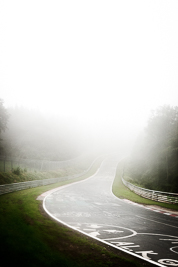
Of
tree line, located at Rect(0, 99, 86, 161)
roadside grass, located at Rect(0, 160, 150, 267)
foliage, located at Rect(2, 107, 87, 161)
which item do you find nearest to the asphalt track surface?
roadside grass, located at Rect(0, 160, 150, 267)

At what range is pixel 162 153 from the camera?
34281mm

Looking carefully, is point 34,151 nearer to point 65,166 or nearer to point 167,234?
point 65,166

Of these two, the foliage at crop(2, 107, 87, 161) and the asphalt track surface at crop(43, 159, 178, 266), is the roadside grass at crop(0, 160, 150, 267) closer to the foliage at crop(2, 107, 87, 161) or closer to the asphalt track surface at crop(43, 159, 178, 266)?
the asphalt track surface at crop(43, 159, 178, 266)

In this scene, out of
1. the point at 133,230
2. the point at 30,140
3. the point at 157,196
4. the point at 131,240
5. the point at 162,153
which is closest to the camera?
the point at 131,240

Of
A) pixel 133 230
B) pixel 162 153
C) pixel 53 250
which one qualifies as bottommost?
pixel 133 230

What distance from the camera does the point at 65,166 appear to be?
164 feet

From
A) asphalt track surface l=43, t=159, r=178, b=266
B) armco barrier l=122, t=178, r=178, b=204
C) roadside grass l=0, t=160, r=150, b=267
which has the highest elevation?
roadside grass l=0, t=160, r=150, b=267

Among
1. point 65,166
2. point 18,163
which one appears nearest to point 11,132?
point 65,166

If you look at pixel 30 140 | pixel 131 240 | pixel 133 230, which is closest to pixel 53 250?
pixel 131 240

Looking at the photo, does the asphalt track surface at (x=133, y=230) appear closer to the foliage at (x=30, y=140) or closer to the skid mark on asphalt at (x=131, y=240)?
the skid mark on asphalt at (x=131, y=240)

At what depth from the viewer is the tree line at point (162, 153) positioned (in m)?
31.0

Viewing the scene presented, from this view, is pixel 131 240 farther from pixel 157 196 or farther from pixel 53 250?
pixel 157 196

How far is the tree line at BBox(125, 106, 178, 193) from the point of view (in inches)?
1219

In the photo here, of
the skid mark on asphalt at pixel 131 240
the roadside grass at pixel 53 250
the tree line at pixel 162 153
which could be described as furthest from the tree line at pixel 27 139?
the skid mark on asphalt at pixel 131 240
